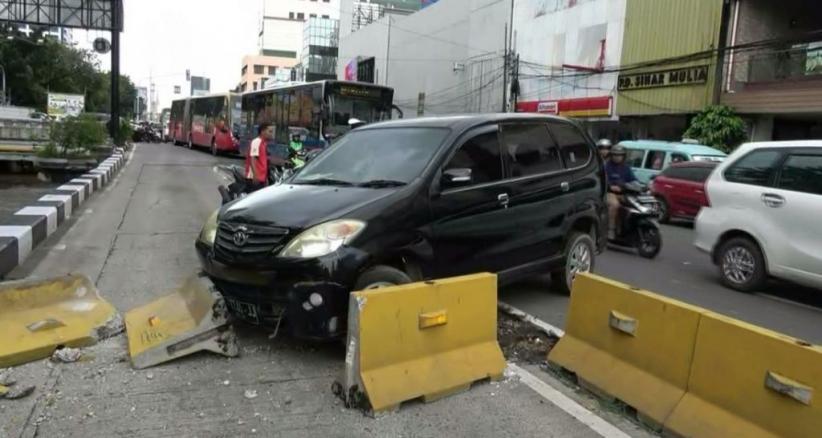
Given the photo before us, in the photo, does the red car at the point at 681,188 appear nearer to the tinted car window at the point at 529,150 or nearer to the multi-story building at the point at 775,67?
the tinted car window at the point at 529,150

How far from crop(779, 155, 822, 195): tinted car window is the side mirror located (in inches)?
153

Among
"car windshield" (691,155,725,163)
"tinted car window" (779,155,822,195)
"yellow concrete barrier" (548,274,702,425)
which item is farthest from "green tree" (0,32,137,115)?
"yellow concrete barrier" (548,274,702,425)

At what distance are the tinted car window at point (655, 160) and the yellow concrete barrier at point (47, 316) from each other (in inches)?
514

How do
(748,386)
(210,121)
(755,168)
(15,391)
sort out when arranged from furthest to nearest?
(210,121) < (755,168) < (15,391) < (748,386)

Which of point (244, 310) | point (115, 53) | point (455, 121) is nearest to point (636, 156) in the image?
point (455, 121)

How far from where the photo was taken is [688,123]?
78.5 feet

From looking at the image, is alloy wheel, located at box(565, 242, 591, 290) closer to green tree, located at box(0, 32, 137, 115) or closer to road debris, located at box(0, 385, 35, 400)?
road debris, located at box(0, 385, 35, 400)

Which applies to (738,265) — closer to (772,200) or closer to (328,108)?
(772,200)

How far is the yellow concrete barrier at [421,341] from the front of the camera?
3896mm

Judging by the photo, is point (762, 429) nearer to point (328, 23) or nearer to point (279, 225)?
point (279, 225)

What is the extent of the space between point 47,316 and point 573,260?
4609mm

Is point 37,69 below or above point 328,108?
above

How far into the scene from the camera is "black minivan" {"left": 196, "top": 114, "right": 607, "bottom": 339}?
4.52 m

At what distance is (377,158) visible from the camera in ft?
18.4
